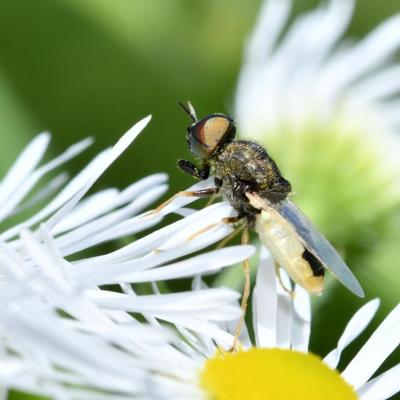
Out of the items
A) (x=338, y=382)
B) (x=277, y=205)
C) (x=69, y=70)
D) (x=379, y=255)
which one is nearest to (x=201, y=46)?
(x=69, y=70)

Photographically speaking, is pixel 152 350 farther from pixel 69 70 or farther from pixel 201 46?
pixel 201 46

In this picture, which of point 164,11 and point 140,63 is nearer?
point 140,63

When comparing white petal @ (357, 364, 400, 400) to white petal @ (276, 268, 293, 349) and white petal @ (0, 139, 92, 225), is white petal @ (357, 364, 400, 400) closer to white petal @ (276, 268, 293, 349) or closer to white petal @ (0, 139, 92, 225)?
white petal @ (276, 268, 293, 349)

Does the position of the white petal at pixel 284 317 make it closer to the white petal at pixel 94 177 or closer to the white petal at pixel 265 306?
the white petal at pixel 265 306

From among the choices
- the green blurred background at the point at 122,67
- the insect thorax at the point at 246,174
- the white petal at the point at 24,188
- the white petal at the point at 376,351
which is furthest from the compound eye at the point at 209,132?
the green blurred background at the point at 122,67

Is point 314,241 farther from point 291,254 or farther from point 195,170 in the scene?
point 195,170

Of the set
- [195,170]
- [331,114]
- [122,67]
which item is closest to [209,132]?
[195,170]
